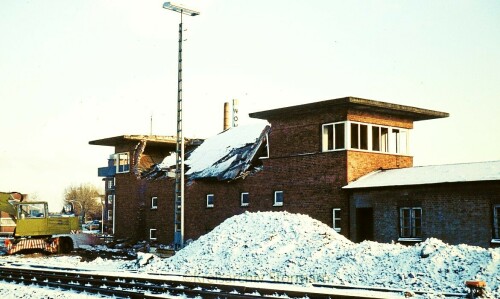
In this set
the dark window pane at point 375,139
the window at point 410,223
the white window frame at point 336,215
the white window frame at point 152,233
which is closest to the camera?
the window at point 410,223

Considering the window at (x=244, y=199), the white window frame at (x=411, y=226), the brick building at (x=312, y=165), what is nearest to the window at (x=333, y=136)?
the brick building at (x=312, y=165)

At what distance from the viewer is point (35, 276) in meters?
21.9

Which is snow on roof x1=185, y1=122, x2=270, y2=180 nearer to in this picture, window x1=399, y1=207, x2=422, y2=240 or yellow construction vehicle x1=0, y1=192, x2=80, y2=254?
yellow construction vehicle x1=0, y1=192, x2=80, y2=254

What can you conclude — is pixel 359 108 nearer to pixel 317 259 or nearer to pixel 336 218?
pixel 336 218

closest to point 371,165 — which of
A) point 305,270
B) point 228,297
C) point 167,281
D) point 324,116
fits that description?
point 324,116

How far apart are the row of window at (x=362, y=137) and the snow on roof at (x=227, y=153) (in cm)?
553

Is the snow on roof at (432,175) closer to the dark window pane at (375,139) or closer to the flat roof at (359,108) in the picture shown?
the dark window pane at (375,139)

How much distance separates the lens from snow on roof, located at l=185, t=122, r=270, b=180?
3603cm

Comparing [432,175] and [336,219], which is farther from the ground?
[432,175]

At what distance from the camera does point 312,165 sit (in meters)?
30.4

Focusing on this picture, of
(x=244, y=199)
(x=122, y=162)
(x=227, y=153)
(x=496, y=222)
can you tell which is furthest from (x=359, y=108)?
(x=122, y=162)

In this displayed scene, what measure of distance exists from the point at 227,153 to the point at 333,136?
11.4 m

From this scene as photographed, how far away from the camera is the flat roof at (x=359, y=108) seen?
2894 centimetres

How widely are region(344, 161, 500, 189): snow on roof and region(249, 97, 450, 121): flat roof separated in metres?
3.12
